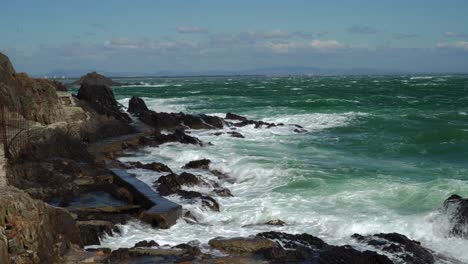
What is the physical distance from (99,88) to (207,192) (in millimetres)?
19516

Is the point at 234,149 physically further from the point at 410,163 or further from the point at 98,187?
the point at 98,187

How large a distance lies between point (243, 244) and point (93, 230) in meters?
2.83

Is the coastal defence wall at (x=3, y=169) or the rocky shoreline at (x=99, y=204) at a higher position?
the coastal defence wall at (x=3, y=169)

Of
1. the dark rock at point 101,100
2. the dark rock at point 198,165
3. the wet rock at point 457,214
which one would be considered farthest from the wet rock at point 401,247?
the dark rock at point 101,100

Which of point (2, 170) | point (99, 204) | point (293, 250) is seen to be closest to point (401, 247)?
point (293, 250)

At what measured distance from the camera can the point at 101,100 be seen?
32438 millimetres

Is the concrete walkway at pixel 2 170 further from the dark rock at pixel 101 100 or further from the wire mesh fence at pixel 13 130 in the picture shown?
the dark rock at pixel 101 100

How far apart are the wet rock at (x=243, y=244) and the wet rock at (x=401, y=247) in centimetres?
210

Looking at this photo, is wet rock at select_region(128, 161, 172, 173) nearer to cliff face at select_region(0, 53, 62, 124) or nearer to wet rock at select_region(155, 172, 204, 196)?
wet rock at select_region(155, 172, 204, 196)

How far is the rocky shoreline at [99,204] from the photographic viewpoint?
8586 millimetres

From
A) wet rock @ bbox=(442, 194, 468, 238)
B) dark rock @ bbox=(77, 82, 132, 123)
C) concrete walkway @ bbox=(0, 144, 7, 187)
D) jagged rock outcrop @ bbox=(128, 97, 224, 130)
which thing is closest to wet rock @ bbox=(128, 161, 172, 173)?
concrete walkway @ bbox=(0, 144, 7, 187)

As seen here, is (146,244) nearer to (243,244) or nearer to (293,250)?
(243,244)

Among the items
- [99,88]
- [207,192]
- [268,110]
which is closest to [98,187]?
[207,192]

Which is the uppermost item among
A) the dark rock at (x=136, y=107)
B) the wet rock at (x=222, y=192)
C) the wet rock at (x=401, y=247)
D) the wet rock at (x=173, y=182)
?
the dark rock at (x=136, y=107)
